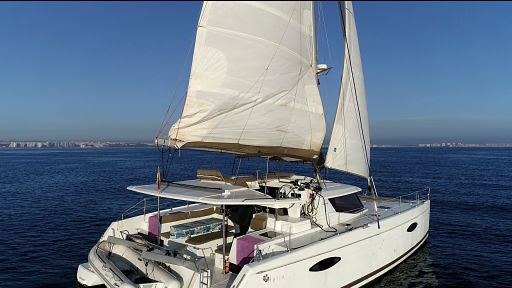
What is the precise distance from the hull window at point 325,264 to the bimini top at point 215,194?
197 cm

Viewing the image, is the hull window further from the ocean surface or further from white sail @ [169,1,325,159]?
white sail @ [169,1,325,159]

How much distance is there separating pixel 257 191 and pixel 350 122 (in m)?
5.65

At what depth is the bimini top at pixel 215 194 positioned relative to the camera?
9.19m

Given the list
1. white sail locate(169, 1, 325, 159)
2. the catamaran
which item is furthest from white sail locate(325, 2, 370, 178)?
white sail locate(169, 1, 325, 159)

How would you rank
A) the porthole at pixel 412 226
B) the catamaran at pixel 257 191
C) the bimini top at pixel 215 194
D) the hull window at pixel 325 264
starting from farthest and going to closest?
the porthole at pixel 412 226 < the hull window at pixel 325 264 < the catamaran at pixel 257 191 < the bimini top at pixel 215 194

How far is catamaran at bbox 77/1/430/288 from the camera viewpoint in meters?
9.52

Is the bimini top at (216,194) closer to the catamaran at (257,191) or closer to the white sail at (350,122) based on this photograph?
the catamaran at (257,191)

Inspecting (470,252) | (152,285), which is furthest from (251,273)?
(470,252)

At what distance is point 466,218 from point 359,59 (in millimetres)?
16346

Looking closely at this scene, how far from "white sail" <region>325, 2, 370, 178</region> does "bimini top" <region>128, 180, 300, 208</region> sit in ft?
13.0

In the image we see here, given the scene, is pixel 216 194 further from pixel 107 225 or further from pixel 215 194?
pixel 107 225

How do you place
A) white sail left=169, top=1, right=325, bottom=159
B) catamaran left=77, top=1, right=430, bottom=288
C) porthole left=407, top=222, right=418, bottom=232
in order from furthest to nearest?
porthole left=407, top=222, right=418, bottom=232
white sail left=169, top=1, right=325, bottom=159
catamaran left=77, top=1, right=430, bottom=288

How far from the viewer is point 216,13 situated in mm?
11000

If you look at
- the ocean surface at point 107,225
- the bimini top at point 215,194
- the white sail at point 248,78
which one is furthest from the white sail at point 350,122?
the ocean surface at point 107,225
